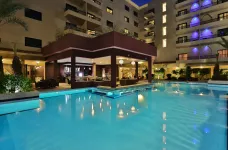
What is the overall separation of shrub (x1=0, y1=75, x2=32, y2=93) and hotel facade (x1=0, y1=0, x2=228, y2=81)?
28.1ft

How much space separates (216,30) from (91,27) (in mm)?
22985

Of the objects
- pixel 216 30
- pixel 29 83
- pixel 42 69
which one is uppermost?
pixel 216 30

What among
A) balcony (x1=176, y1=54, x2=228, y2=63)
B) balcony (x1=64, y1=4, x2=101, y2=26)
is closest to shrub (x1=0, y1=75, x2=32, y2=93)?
balcony (x1=64, y1=4, x2=101, y2=26)

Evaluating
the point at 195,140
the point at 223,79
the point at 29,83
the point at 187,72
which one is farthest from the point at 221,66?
the point at 29,83

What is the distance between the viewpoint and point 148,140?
149 inches

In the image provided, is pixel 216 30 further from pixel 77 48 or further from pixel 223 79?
pixel 77 48

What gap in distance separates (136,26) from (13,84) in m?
32.7

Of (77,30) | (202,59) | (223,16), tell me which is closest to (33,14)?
(77,30)

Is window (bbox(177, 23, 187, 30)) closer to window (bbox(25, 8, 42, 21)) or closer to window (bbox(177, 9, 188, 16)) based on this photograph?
window (bbox(177, 9, 188, 16))

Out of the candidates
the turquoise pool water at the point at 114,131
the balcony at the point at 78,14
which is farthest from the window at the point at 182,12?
the turquoise pool water at the point at 114,131

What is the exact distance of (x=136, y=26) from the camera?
3525 centimetres

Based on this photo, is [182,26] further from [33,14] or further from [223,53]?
[33,14]

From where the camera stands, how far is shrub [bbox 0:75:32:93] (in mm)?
7863

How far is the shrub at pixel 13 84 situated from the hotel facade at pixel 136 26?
8552 mm
